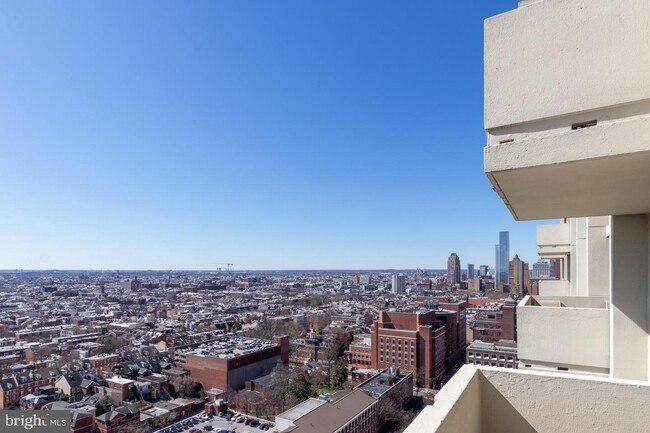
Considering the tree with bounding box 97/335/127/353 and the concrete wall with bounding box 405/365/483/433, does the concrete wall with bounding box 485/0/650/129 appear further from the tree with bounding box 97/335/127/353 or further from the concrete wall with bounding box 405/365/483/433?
the tree with bounding box 97/335/127/353

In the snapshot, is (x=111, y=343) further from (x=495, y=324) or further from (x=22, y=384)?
(x=495, y=324)

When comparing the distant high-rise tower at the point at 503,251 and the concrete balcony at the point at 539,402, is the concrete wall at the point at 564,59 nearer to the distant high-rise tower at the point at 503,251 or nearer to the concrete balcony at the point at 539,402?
the concrete balcony at the point at 539,402

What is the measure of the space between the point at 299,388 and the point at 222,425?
4556 mm

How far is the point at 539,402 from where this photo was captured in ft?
5.56

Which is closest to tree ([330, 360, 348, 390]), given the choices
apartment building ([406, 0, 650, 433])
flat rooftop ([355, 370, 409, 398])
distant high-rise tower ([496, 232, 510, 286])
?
flat rooftop ([355, 370, 409, 398])

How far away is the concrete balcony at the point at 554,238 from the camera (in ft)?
16.2

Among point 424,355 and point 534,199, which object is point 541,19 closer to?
point 534,199

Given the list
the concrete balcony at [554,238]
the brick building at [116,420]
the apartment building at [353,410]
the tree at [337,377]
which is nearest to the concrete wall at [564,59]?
the concrete balcony at [554,238]

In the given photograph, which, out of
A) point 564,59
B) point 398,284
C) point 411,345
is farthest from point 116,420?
point 398,284

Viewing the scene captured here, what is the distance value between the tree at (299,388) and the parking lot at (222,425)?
2608mm

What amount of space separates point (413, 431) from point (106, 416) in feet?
67.6

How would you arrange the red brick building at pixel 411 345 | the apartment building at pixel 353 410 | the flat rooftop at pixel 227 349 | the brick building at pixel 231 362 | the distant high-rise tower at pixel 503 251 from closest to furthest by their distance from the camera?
1. the apartment building at pixel 353 410
2. the brick building at pixel 231 362
3. the red brick building at pixel 411 345
4. the flat rooftop at pixel 227 349
5. the distant high-rise tower at pixel 503 251

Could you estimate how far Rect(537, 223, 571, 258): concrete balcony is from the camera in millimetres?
4928

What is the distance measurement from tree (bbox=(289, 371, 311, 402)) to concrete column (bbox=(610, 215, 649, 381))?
20.7 meters
